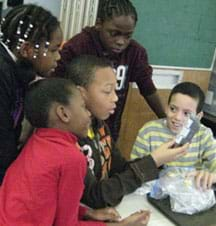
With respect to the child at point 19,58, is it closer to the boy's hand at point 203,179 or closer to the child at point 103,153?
the child at point 103,153

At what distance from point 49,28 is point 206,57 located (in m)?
1.72

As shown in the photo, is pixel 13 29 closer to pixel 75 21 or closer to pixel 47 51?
pixel 47 51

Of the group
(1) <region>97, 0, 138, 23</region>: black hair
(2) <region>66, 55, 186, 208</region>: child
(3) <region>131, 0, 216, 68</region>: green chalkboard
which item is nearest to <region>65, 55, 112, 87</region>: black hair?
(2) <region>66, 55, 186, 208</region>: child

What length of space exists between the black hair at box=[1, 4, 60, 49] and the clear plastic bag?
1.97ft

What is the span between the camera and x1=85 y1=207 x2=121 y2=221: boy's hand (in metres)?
1.07

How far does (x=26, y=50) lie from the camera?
1106mm

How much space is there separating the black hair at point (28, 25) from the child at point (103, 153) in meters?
0.17

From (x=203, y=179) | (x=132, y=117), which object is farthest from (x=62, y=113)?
(x=132, y=117)

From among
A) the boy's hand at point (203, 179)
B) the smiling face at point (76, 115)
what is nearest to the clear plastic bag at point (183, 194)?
the boy's hand at point (203, 179)

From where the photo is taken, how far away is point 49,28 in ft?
3.74

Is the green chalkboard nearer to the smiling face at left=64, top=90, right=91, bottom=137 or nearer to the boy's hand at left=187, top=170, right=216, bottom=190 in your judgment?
the boy's hand at left=187, top=170, right=216, bottom=190

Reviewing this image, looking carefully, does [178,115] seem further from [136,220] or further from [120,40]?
→ [136,220]

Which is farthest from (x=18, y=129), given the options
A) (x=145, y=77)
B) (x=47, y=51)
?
(x=145, y=77)

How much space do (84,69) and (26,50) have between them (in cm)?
20
